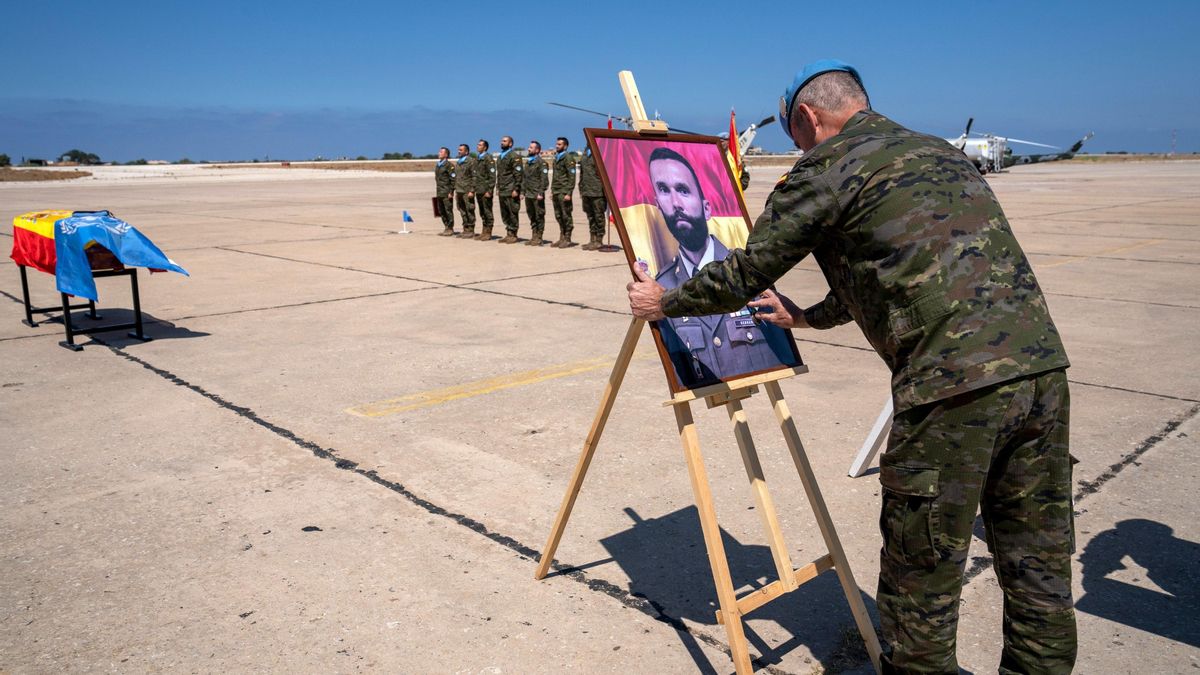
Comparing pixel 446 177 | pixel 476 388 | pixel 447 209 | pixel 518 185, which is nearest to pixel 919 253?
pixel 476 388

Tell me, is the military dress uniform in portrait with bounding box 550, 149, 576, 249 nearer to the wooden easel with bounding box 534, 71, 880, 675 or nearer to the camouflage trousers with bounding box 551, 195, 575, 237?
the camouflage trousers with bounding box 551, 195, 575, 237

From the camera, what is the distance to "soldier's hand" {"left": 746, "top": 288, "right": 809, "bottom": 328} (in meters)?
3.20

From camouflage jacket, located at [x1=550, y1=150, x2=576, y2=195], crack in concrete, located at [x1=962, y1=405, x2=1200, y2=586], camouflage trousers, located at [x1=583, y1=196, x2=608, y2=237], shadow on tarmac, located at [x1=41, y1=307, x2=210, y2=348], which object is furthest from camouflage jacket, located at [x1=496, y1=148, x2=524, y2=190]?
crack in concrete, located at [x1=962, y1=405, x2=1200, y2=586]

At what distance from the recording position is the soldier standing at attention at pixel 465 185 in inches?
727

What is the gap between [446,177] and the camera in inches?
753

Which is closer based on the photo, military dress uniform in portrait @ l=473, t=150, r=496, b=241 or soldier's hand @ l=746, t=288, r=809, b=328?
soldier's hand @ l=746, t=288, r=809, b=328

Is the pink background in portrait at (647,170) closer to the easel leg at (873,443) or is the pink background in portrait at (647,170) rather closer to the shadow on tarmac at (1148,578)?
the easel leg at (873,443)

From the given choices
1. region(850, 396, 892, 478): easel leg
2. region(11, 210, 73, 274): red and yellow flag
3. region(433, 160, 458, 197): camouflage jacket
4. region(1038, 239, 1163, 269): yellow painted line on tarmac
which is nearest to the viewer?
region(850, 396, 892, 478): easel leg

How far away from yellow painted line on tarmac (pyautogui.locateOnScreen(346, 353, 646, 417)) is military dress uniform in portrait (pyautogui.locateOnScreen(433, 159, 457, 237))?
39.7 ft

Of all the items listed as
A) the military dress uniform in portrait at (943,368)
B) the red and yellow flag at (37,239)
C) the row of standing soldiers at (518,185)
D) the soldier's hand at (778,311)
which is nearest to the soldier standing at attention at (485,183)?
the row of standing soldiers at (518,185)

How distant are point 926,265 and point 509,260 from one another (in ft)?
41.6

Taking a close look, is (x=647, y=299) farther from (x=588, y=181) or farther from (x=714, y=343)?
(x=588, y=181)

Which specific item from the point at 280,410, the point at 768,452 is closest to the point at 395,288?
the point at 280,410

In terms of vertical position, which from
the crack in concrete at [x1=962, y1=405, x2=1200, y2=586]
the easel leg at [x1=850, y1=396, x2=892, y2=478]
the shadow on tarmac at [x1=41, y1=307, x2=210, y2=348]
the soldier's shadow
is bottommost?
the soldier's shadow
